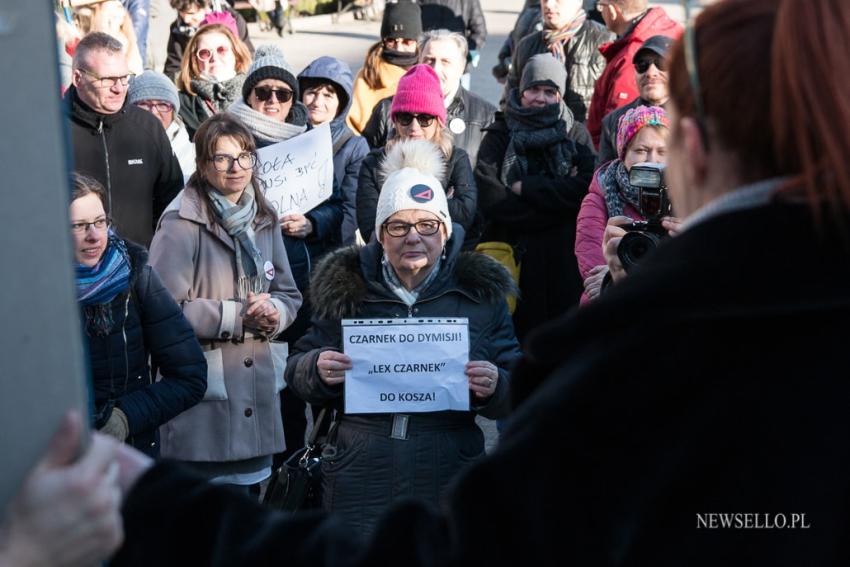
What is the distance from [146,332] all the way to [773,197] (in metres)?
2.93

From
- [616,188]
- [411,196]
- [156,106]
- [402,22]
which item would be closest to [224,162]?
[411,196]

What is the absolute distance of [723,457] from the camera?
1533 millimetres

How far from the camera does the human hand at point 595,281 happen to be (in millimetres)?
4406

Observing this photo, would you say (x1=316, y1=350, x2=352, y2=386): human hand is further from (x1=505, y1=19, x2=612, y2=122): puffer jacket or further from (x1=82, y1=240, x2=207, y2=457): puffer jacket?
(x1=505, y1=19, x2=612, y2=122): puffer jacket

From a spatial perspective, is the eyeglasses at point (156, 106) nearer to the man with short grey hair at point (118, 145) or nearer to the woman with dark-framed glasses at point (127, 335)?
the man with short grey hair at point (118, 145)

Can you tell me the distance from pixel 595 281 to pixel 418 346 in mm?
765

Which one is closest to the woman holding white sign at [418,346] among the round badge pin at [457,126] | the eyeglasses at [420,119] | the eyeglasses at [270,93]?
the eyeglasses at [420,119]

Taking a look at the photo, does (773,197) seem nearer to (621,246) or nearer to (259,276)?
(621,246)

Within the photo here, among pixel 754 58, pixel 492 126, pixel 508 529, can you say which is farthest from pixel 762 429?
pixel 492 126

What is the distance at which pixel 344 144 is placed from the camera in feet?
21.5

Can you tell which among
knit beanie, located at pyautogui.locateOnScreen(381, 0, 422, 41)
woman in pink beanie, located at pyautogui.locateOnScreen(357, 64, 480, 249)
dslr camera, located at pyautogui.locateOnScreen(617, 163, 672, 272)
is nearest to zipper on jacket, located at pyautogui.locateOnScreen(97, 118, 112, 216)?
woman in pink beanie, located at pyautogui.locateOnScreen(357, 64, 480, 249)

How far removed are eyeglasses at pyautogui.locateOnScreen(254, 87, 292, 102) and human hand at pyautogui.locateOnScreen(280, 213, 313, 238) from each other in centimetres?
81

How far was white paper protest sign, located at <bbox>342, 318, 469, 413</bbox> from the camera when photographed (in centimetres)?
405

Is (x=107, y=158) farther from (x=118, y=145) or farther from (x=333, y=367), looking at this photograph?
(x=333, y=367)
